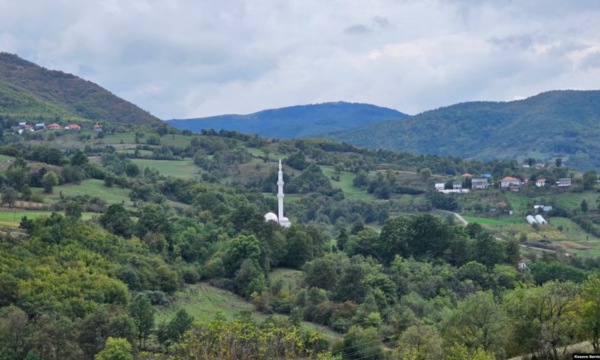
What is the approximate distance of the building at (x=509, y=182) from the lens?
342 ft

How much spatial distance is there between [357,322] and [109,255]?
16.9m

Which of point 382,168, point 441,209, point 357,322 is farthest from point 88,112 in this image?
point 357,322

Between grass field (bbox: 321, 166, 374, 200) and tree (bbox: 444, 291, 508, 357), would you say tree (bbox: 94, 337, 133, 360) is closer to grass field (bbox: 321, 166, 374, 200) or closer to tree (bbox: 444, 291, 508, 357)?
tree (bbox: 444, 291, 508, 357)

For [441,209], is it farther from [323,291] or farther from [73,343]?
[73,343]

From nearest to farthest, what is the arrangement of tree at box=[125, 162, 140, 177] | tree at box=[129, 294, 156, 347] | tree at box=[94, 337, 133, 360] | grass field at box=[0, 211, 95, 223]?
tree at box=[94, 337, 133, 360], tree at box=[129, 294, 156, 347], grass field at box=[0, 211, 95, 223], tree at box=[125, 162, 140, 177]

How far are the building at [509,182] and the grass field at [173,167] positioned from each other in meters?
45.9

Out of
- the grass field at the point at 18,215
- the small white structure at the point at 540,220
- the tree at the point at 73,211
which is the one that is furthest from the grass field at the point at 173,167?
the small white structure at the point at 540,220

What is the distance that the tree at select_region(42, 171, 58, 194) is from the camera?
66625 millimetres

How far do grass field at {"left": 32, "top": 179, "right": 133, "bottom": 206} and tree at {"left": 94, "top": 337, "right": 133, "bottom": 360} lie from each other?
34.3 metres

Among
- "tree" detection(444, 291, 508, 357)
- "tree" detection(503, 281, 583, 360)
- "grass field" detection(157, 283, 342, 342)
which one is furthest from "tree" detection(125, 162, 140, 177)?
"tree" detection(503, 281, 583, 360)

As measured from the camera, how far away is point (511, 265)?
60.7m

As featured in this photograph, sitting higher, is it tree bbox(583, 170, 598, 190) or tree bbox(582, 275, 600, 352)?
tree bbox(583, 170, 598, 190)

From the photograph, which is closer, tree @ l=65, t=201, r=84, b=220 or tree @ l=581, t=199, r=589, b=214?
tree @ l=65, t=201, r=84, b=220

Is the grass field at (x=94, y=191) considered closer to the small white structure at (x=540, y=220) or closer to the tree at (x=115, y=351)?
the tree at (x=115, y=351)
